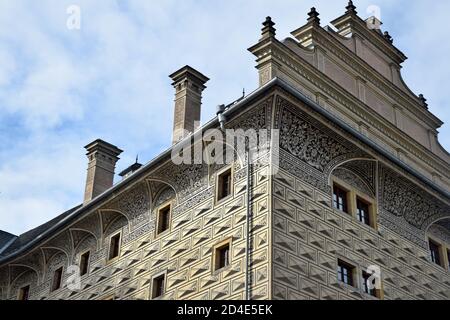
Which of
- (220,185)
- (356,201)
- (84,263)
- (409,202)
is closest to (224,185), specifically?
(220,185)

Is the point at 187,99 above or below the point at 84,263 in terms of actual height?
above

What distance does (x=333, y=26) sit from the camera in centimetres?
1625

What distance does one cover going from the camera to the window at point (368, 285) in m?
12.6

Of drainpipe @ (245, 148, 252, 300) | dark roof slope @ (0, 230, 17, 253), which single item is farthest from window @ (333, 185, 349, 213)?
dark roof slope @ (0, 230, 17, 253)

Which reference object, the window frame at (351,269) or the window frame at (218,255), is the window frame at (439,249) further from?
the window frame at (218,255)

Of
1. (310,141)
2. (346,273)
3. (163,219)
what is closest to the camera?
(346,273)

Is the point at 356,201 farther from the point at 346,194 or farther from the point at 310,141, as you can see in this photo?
the point at 310,141

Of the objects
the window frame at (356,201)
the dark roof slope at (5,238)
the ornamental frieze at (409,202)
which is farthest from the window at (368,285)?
the dark roof slope at (5,238)

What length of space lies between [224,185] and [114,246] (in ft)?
9.03

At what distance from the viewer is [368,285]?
1273 centimetres

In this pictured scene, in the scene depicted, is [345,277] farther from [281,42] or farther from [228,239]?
[281,42]

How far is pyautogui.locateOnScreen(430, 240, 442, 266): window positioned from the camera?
47.4 ft
